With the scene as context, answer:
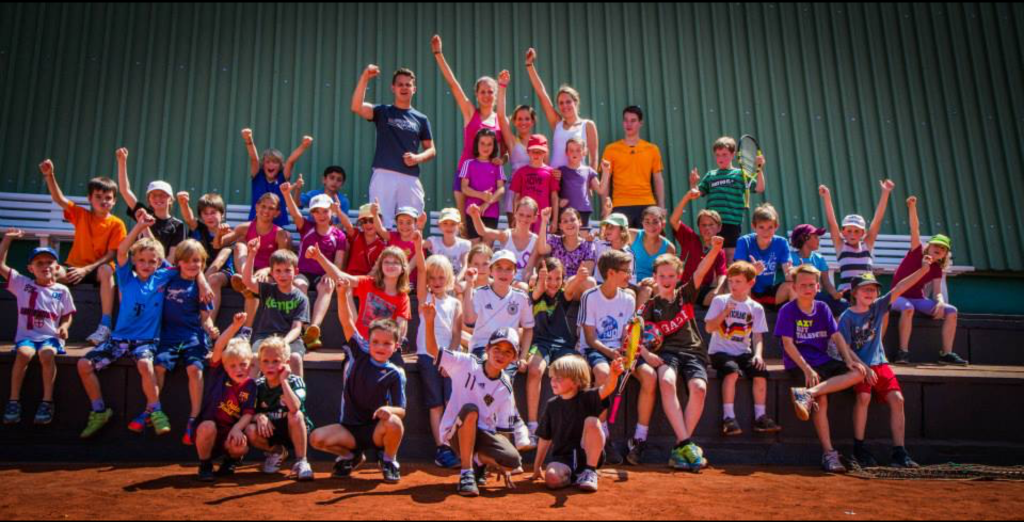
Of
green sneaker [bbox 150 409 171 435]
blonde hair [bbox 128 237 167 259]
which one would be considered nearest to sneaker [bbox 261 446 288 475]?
green sneaker [bbox 150 409 171 435]

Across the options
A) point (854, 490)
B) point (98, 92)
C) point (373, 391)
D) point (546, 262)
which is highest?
point (98, 92)

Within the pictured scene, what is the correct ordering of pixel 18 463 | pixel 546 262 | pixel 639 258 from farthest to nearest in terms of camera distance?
pixel 639 258
pixel 546 262
pixel 18 463

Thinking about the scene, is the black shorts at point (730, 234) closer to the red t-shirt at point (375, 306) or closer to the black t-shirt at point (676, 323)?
the black t-shirt at point (676, 323)

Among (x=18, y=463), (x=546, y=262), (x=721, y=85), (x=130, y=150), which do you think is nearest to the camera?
(x=18, y=463)

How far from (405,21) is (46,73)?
491 cm

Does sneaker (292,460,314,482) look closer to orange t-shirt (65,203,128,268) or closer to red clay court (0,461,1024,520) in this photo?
red clay court (0,461,1024,520)

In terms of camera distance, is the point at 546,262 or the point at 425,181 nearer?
the point at 546,262

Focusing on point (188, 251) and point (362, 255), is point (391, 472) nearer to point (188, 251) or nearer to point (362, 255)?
point (188, 251)

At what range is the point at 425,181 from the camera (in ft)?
38.3

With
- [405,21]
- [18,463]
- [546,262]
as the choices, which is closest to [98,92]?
[405,21]

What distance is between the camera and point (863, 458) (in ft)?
24.0

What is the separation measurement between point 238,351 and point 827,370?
506 centimetres

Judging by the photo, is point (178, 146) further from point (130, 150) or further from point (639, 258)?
point (639, 258)

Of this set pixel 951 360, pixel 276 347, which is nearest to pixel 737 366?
pixel 951 360
